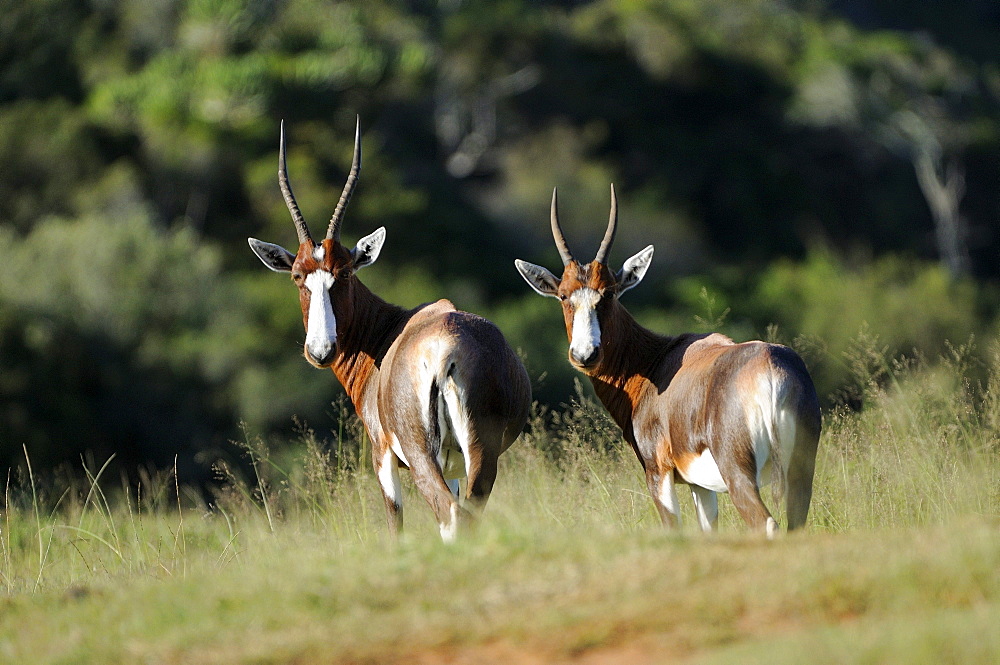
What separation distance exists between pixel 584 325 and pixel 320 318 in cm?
171

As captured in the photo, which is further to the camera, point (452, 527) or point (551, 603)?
point (452, 527)

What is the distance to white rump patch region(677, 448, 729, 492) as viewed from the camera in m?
7.76

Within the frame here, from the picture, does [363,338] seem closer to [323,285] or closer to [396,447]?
[323,285]

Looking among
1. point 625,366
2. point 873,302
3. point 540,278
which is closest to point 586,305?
point 625,366

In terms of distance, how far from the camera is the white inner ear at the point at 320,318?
28.3ft

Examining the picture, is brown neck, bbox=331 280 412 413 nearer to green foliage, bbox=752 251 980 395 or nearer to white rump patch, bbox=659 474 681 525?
white rump patch, bbox=659 474 681 525

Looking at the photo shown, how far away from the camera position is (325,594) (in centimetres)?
601

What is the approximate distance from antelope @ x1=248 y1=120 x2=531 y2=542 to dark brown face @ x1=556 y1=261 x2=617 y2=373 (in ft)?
1.34

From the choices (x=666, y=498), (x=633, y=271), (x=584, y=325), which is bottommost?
(x=666, y=498)

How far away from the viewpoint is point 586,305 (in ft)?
28.8

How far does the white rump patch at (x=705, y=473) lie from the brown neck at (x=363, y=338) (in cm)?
227

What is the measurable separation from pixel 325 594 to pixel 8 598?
2.08 metres

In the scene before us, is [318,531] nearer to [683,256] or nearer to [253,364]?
[253,364]

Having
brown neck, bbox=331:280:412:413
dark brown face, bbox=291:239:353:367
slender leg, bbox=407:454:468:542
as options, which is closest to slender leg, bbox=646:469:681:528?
slender leg, bbox=407:454:468:542
